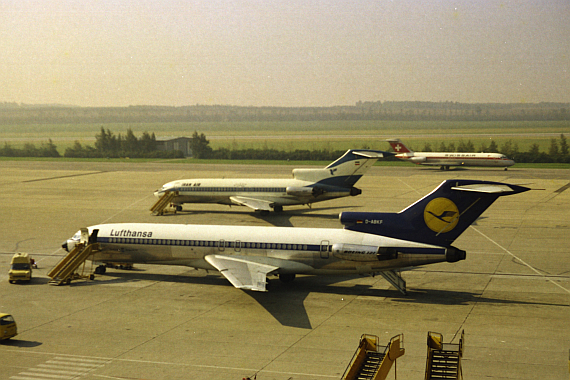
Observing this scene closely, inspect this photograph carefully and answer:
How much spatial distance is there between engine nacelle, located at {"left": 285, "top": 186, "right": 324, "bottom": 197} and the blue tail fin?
25006 millimetres

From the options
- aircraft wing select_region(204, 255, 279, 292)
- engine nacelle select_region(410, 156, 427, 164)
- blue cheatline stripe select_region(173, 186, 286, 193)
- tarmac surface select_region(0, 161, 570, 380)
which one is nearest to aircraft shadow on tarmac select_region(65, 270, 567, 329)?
tarmac surface select_region(0, 161, 570, 380)

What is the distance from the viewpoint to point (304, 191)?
183 ft

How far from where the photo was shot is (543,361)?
21.5 metres

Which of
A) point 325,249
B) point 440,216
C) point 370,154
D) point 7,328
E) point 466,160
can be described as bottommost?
point 7,328

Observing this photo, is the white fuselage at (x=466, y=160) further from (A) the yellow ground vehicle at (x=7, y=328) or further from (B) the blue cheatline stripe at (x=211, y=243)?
(A) the yellow ground vehicle at (x=7, y=328)

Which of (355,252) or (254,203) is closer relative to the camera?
(355,252)

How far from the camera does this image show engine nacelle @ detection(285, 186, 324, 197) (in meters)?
55.6

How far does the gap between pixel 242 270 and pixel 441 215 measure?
35.4 ft

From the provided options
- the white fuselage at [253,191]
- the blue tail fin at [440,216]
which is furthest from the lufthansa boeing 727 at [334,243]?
the white fuselage at [253,191]

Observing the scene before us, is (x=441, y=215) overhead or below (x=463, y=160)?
below

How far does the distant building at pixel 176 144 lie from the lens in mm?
147375

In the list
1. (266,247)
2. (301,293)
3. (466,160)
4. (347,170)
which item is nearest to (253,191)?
(347,170)

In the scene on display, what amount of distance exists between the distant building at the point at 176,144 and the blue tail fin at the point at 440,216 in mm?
119539

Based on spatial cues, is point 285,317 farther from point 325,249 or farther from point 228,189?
point 228,189
